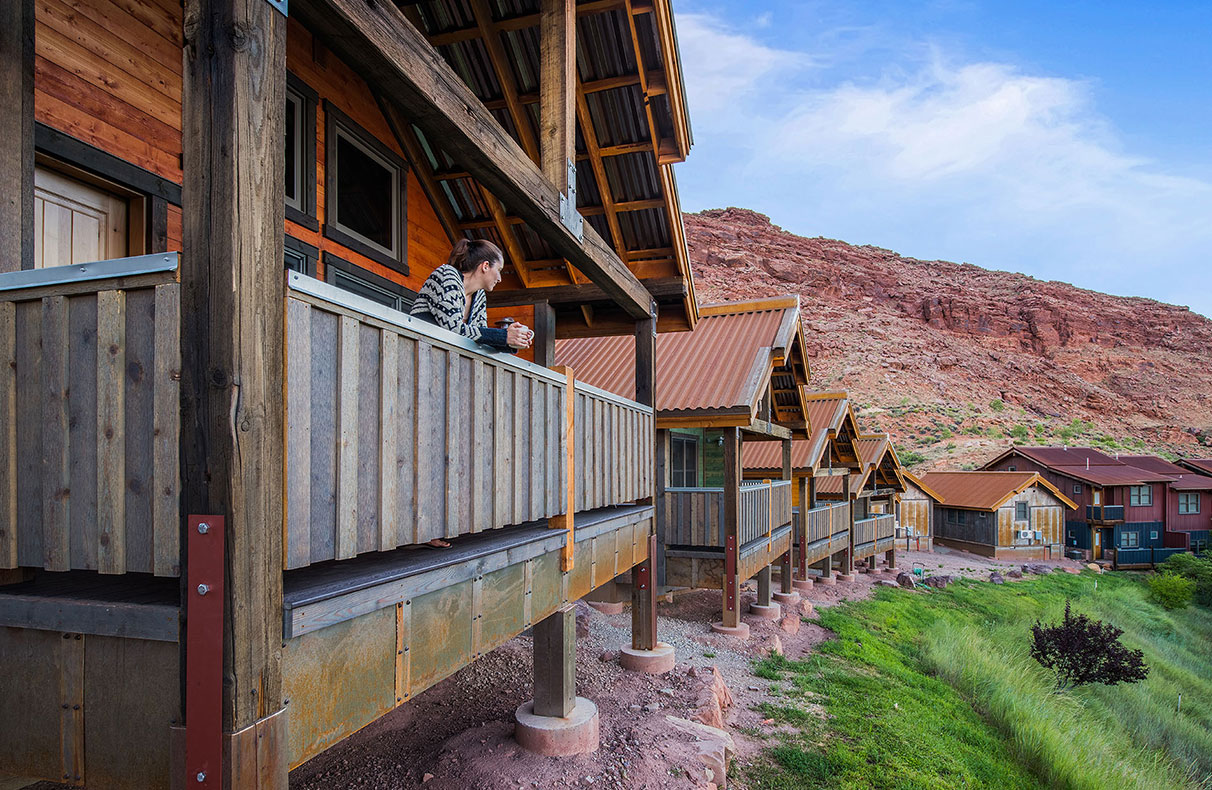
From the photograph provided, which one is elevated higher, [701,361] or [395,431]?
[701,361]

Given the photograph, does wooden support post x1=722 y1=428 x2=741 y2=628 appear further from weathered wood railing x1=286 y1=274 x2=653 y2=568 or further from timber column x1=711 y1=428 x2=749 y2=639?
weathered wood railing x1=286 y1=274 x2=653 y2=568

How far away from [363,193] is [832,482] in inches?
819

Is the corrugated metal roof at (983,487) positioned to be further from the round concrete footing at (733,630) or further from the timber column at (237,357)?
the timber column at (237,357)

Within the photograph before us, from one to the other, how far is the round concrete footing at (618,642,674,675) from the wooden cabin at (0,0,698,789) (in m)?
3.67

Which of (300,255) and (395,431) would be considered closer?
(395,431)

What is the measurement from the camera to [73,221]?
4.78 m

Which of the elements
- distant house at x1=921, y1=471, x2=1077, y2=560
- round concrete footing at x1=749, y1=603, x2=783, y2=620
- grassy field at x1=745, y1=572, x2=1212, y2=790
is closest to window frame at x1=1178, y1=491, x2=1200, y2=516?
distant house at x1=921, y1=471, x2=1077, y2=560

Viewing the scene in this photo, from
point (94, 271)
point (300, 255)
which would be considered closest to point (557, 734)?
point (300, 255)

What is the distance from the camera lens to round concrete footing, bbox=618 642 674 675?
8.85 metres

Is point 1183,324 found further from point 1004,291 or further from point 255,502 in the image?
point 255,502

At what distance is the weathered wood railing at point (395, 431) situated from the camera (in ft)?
8.34

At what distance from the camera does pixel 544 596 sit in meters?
Result: 4.95

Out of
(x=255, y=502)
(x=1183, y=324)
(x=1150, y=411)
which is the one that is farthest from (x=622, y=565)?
(x=1183, y=324)

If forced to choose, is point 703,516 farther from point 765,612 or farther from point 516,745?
point 516,745
